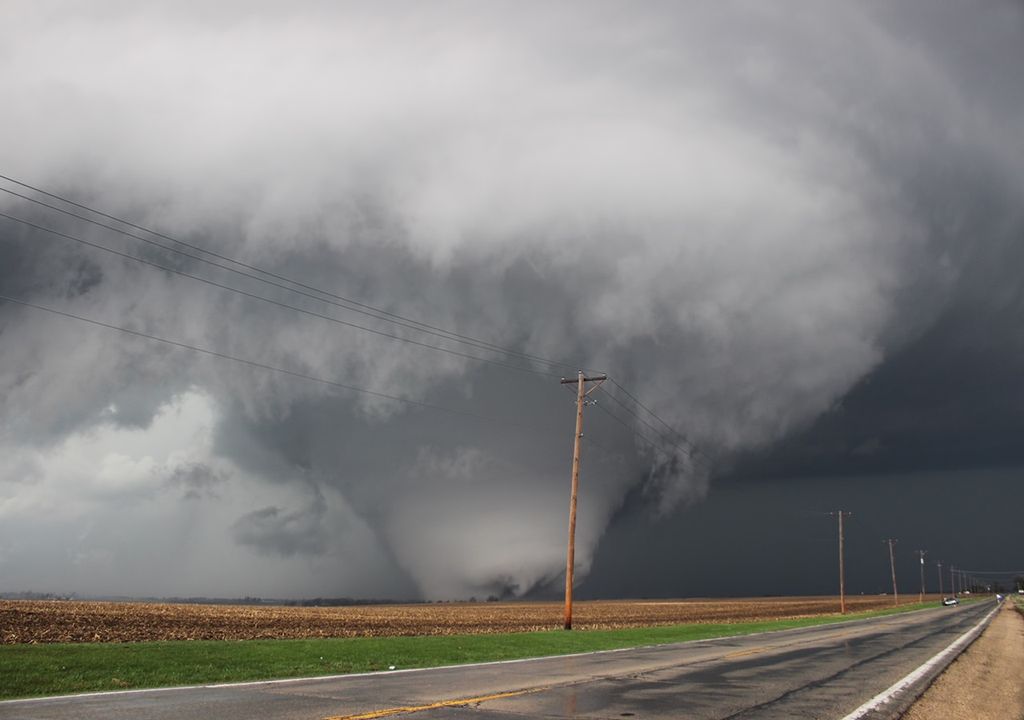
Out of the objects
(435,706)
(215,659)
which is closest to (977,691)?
(435,706)

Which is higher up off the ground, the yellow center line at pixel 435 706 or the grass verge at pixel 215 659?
the yellow center line at pixel 435 706

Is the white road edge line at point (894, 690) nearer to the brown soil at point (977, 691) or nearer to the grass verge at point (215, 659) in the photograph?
the brown soil at point (977, 691)

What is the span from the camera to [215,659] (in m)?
19.2

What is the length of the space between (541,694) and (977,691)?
35.0ft

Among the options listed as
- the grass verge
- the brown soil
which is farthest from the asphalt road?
the grass verge

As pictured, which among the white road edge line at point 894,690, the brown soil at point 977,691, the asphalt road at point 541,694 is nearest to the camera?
the asphalt road at point 541,694

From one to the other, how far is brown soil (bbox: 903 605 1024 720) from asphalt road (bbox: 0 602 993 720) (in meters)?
1.06

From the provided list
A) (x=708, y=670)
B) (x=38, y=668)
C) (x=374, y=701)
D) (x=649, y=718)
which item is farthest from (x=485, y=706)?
(x=38, y=668)

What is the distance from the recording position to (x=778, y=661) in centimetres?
2194

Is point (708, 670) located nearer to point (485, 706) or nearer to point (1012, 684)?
point (1012, 684)

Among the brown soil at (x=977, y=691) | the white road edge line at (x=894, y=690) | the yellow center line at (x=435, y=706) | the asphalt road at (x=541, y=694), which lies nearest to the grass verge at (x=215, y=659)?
the asphalt road at (x=541, y=694)

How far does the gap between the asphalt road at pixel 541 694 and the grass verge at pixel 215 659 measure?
1647mm

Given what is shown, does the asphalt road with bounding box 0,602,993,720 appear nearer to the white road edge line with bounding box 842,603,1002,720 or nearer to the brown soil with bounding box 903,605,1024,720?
the white road edge line with bounding box 842,603,1002,720

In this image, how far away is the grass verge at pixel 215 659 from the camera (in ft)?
49.3
